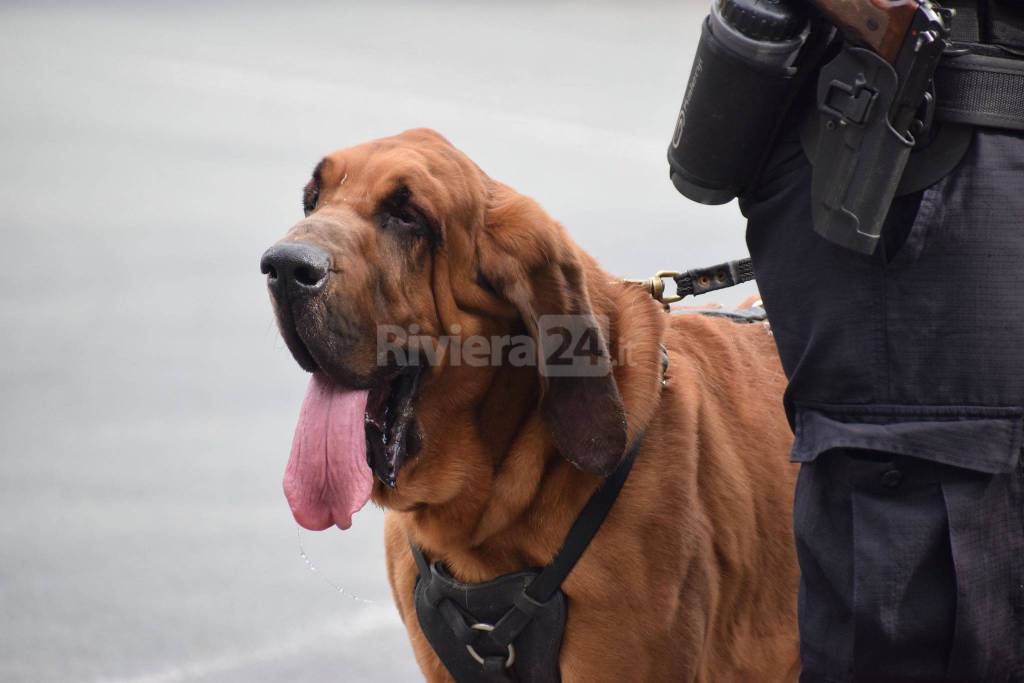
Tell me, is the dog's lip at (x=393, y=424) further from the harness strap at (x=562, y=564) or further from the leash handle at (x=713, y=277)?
the leash handle at (x=713, y=277)

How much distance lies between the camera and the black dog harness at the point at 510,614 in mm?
3125

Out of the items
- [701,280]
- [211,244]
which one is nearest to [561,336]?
[701,280]

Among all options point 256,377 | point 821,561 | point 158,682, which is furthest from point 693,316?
point 256,377

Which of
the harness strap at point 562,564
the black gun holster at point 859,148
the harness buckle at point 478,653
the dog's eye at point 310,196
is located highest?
the black gun holster at point 859,148

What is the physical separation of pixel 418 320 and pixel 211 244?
5.40m

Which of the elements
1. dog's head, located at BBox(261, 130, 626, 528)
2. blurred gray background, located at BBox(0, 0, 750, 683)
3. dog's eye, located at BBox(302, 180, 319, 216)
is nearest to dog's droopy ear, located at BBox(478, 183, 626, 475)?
dog's head, located at BBox(261, 130, 626, 528)

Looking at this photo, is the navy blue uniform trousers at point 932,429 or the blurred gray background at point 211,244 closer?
the navy blue uniform trousers at point 932,429

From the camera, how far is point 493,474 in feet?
10.6

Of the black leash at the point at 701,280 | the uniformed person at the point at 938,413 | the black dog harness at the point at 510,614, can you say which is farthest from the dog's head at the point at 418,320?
the uniformed person at the point at 938,413

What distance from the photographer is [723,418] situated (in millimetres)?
3494

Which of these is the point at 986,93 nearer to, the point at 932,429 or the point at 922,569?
the point at 932,429

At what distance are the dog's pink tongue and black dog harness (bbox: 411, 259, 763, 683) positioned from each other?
35 cm

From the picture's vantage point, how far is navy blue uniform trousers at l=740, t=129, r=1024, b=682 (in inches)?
95.8

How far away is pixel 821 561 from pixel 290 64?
8.00 meters
